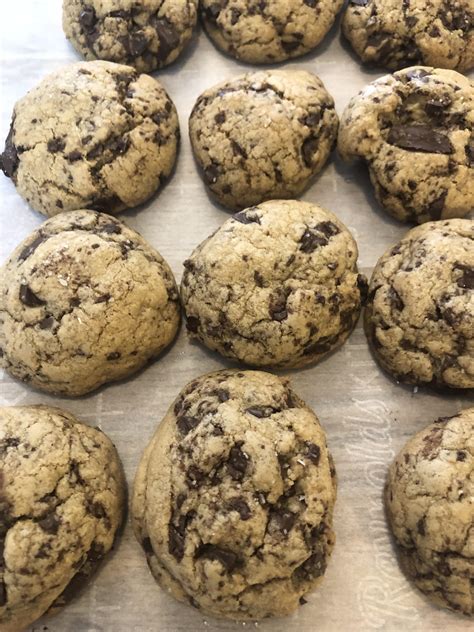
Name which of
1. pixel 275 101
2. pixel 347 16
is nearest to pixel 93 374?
pixel 275 101

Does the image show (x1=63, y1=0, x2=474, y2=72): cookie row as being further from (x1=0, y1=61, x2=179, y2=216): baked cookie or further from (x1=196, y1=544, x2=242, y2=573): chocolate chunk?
(x1=196, y1=544, x2=242, y2=573): chocolate chunk

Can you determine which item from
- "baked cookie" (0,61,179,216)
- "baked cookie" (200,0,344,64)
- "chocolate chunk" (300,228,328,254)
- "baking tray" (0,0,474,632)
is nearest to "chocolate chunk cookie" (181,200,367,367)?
"chocolate chunk" (300,228,328,254)

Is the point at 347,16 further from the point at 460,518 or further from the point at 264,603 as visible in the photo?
the point at 264,603

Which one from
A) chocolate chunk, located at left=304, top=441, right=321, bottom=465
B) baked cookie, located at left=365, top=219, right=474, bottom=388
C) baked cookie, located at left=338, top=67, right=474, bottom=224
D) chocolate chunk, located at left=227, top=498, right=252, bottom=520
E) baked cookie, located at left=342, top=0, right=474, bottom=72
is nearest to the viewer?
chocolate chunk, located at left=227, top=498, right=252, bottom=520

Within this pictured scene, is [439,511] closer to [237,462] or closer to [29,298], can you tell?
[237,462]

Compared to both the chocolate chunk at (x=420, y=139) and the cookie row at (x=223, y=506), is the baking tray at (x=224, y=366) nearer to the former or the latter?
the cookie row at (x=223, y=506)

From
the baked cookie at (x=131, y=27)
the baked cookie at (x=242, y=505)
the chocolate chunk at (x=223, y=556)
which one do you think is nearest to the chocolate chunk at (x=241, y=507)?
the baked cookie at (x=242, y=505)
